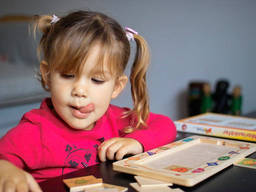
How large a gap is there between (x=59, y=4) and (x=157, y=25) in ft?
2.65

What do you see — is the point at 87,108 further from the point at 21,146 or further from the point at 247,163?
the point at 247,163

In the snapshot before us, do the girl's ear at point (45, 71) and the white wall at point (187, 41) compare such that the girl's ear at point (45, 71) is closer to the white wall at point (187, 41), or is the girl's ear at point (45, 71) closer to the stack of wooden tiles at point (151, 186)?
the stack of wooden tiles at point (151, 186)

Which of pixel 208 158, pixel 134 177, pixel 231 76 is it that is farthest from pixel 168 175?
pixel 231 76

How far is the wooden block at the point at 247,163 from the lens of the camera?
2.23 ft

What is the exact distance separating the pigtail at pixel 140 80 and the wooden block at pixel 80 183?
1.41 feet

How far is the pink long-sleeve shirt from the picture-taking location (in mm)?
750

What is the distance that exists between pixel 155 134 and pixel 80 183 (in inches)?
15.0

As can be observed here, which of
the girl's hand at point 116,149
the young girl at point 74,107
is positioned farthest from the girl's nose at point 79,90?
the girl's hand at point 116,149

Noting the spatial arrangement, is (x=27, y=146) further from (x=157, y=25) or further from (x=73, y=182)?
(x=157, y=25)

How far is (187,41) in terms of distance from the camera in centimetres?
304

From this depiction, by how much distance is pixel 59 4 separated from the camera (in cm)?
233

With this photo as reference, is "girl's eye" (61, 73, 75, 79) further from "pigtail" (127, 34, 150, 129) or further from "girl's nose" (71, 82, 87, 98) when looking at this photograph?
"pigtail" (127, 34, 150, 129)

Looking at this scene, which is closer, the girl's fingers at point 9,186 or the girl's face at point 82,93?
the girl's fingers at point 9,186

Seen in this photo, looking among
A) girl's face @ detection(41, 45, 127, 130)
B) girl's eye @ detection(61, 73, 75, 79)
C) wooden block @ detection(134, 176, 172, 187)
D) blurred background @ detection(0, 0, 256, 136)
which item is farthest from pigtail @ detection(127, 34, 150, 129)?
blurred background @ detection(0, 0, 256, 136)
